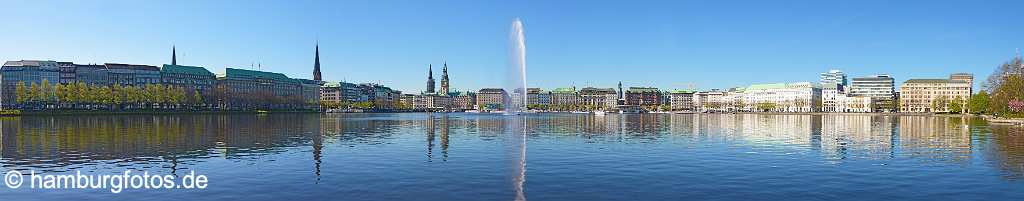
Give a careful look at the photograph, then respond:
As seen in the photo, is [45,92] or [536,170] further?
[45,92]

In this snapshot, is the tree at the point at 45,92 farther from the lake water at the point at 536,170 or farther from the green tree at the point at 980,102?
the green tree at the point at 980,102

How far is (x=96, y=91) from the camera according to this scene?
153000mm

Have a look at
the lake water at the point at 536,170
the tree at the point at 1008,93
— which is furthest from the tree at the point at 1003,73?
the lake water at the point at 536,170

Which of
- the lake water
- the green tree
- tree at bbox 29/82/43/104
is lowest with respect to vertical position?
the lake water

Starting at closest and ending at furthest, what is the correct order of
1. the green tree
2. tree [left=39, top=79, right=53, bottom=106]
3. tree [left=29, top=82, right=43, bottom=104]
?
the green tree
tree [left=29, top=82, right=43, bottom=104]
tree [left=39, top=79, right=53, bottom=106]

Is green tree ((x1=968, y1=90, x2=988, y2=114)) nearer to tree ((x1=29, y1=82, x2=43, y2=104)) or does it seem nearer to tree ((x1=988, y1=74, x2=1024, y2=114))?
tree ((x1=988, y1=74, x2=1024, y2=114))

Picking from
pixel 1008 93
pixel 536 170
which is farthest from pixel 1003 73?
pixel 536 170

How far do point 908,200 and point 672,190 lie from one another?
23.5ft

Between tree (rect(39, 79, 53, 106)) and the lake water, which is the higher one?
tree (rect(39, 79, 53, 106))

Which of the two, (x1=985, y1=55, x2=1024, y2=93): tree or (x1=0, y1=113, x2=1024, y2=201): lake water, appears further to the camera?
(x1=985, y1=55, x2=1024, y2=93): tree

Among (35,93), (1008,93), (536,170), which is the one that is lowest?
(536,170)

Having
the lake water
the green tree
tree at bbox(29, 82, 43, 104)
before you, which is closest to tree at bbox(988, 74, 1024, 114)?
the green tree

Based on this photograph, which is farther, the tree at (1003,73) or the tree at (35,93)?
Answer: the tree at (35,93)

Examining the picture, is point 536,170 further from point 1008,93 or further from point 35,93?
point 35,93
